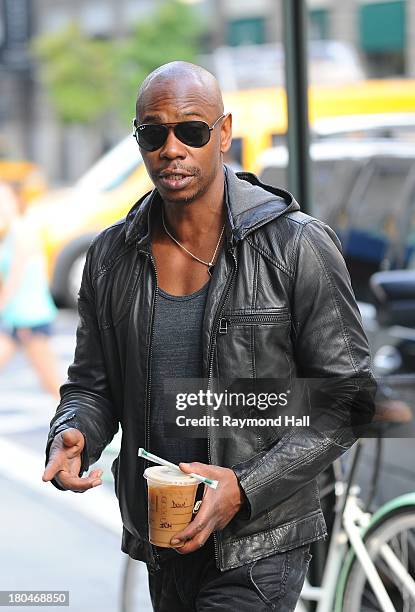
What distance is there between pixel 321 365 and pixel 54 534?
318 centimetres

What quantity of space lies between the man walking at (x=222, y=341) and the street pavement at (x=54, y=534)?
1299mm

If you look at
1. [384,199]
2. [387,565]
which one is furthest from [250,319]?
[384,199]

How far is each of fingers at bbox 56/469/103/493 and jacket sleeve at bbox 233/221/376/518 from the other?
257mm

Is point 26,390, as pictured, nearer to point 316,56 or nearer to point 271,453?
point 316,56

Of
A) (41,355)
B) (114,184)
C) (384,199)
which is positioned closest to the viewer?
(384,199)

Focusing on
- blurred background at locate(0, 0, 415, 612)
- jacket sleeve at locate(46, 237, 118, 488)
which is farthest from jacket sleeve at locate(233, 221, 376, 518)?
blurred background at locate(0, 0, 415, 612)

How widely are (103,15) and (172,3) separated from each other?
631 mm

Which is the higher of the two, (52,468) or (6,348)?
(52,468)

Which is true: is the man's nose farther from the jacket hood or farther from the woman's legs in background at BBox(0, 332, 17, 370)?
the woman's legs in background at BBox(0, 332, 17, 370)

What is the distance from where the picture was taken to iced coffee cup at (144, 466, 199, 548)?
207 centimetres

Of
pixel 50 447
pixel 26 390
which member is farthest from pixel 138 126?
pixel 26 390

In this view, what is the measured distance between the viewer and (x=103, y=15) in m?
10.2

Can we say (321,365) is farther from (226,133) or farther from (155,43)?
(155,43)

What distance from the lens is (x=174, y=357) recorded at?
2295 millimetres
